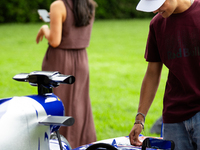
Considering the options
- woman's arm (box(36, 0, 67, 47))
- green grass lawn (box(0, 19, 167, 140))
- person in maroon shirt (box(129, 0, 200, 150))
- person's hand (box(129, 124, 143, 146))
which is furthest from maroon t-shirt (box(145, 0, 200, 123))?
woman's arm (box(36, 0, 67, 47))

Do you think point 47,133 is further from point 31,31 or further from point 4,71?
point 31,31

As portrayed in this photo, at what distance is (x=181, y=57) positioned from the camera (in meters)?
1.70

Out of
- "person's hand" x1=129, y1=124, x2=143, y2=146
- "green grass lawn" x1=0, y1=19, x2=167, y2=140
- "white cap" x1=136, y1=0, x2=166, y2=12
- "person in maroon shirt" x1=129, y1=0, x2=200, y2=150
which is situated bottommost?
"green grass lawn" x1=0, y1=19, x2=167, y2=140

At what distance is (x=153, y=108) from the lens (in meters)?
5.40

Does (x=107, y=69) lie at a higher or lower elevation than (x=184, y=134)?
lower

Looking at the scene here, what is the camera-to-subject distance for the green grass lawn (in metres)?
5.04

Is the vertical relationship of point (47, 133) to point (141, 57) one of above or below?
above

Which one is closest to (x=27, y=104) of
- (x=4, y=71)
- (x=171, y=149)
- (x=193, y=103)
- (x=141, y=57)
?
(x=171, y=149)

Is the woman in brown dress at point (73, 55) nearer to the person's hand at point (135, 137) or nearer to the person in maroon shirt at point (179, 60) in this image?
the person in maroon shirt at point (179, 60)

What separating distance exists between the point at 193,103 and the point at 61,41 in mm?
1833

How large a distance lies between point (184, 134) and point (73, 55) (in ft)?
5.82

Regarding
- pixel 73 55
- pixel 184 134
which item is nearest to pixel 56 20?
pixel 73 55

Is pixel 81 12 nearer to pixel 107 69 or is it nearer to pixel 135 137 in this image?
pixel 135 137

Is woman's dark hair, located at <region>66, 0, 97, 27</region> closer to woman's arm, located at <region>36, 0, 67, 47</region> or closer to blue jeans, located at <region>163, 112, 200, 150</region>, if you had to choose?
woman's arm, located at <region>36, 0, 67, 47</region>
